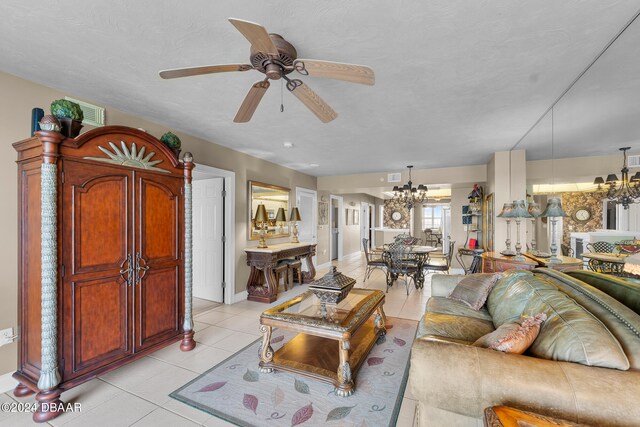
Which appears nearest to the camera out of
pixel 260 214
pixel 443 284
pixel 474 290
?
pixel 474 290

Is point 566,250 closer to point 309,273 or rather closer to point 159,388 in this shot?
point 159,388

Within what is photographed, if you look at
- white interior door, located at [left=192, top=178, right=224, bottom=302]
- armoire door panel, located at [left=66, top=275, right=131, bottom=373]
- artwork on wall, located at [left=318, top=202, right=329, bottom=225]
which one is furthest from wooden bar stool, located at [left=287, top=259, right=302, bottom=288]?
armoire door panel, located at [left=66, top=275, right=131, bottom=373]

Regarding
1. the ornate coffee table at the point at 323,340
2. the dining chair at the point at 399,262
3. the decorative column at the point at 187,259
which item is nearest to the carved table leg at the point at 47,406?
the decorative column at the point at 187,259

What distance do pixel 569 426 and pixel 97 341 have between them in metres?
2.88

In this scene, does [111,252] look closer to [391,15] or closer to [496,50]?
[391,15]

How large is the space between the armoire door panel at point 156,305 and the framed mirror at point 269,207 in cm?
218

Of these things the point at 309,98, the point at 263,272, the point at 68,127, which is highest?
Answer: the point at 309,98

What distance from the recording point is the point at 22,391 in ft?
6.97

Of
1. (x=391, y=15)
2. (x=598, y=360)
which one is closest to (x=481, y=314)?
(x=598, y=360)

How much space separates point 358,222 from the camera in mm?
10680

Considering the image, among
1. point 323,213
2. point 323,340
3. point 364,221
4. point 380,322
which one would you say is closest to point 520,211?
point 380,322

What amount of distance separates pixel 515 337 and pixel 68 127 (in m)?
3.15

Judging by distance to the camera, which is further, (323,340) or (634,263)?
(323,340)

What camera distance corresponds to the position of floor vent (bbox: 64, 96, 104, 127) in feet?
8.79
